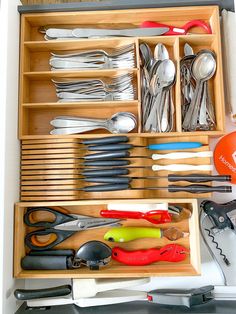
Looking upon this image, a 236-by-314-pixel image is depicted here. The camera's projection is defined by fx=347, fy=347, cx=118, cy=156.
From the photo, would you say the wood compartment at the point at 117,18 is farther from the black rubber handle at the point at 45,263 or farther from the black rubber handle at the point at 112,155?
the black rubber handle at the point at 45,263

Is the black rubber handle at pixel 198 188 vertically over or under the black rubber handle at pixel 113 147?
under

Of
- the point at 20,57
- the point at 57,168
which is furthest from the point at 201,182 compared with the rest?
the point at 20,57

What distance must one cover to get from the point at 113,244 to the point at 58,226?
173 millimetres

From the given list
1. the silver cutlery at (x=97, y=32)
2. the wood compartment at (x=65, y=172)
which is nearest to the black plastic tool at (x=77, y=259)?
the wood compartment at (x=65, y=172)

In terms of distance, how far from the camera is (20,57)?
1057 millimetres

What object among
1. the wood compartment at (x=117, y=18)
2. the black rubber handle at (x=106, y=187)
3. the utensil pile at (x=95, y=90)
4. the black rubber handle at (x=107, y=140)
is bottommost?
the black rubber handle at (x=106, y=187)

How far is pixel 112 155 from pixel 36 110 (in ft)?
1.00

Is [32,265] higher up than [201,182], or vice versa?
[201,182]

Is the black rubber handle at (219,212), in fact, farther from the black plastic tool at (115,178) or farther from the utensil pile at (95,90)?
the utensil pile at (95,90)

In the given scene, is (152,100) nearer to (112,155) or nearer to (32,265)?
(112,155)

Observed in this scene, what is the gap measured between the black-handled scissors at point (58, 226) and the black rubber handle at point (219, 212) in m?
0.29

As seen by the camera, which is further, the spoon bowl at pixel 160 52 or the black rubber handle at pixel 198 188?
the spoon bowl at pixel 160 52

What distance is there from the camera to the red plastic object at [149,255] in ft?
3.27

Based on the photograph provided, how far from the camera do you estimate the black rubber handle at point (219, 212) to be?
100cm
